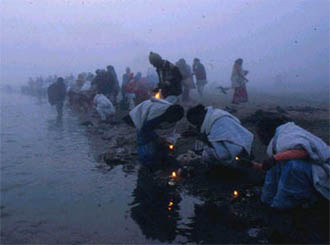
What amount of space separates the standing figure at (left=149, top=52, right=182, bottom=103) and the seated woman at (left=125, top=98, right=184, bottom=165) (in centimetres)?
141

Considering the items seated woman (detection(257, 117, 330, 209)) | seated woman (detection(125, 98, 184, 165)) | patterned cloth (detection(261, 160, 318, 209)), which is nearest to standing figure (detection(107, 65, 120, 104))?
seated woman (detection(125, 98, 184, 165))

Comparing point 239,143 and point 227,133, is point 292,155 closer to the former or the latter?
point 239,143

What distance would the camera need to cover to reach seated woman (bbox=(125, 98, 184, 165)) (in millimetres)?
5777

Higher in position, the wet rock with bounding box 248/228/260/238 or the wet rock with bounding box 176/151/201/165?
the wet rock with bounding box 176/151/201/165

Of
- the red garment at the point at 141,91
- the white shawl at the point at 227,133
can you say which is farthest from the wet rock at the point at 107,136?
the white shawl at the point at 227,133

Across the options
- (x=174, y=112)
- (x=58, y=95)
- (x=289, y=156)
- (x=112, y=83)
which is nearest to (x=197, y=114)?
(x=174, y=112)

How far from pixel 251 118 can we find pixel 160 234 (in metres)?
6.34

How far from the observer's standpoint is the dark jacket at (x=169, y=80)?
7.49m

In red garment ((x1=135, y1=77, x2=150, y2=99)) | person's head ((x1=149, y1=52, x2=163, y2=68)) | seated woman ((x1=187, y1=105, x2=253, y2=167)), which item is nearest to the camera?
seated woman ((x1=187, y1=105, x2=253, y2=167))

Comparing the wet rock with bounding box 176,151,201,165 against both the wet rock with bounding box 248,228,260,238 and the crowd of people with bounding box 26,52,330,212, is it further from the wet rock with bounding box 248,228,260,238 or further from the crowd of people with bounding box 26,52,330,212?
the wet rock with bounding box 248,228,260,238

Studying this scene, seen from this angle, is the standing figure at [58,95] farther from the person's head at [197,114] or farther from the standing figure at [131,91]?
the person's head at [197,114]

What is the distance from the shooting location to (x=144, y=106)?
19.6ft

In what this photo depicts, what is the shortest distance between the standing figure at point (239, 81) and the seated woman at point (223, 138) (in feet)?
29.4

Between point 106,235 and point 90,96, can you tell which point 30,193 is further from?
point 90,96
